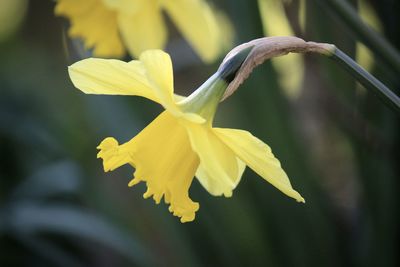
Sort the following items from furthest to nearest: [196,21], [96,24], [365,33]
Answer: [196,21]
[96,24]
[365,33]

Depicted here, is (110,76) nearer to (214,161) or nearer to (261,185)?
(214,161)

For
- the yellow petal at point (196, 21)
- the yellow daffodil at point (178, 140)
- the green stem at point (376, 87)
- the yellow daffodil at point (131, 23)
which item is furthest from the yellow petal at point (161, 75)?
the yellow petal at point (196, 21)

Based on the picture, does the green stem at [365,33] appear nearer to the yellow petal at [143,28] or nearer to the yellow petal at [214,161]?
the yellow petal at [214,161]

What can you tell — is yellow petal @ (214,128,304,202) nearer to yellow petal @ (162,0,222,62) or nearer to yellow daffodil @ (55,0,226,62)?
yellow daffodil @ (55,0,226,62)

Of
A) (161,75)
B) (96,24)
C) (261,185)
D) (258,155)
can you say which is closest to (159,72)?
(161,75)

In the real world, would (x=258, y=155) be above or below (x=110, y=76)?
below

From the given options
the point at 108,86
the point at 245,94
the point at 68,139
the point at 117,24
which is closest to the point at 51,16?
the point at 68,139

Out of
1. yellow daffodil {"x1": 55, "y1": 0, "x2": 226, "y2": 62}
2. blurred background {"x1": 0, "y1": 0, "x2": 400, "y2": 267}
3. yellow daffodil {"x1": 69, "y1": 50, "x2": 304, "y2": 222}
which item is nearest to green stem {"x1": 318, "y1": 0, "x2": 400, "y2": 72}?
blurred background {"x1": 0, "y1": 0, "x2": 400, "y2": 267}
